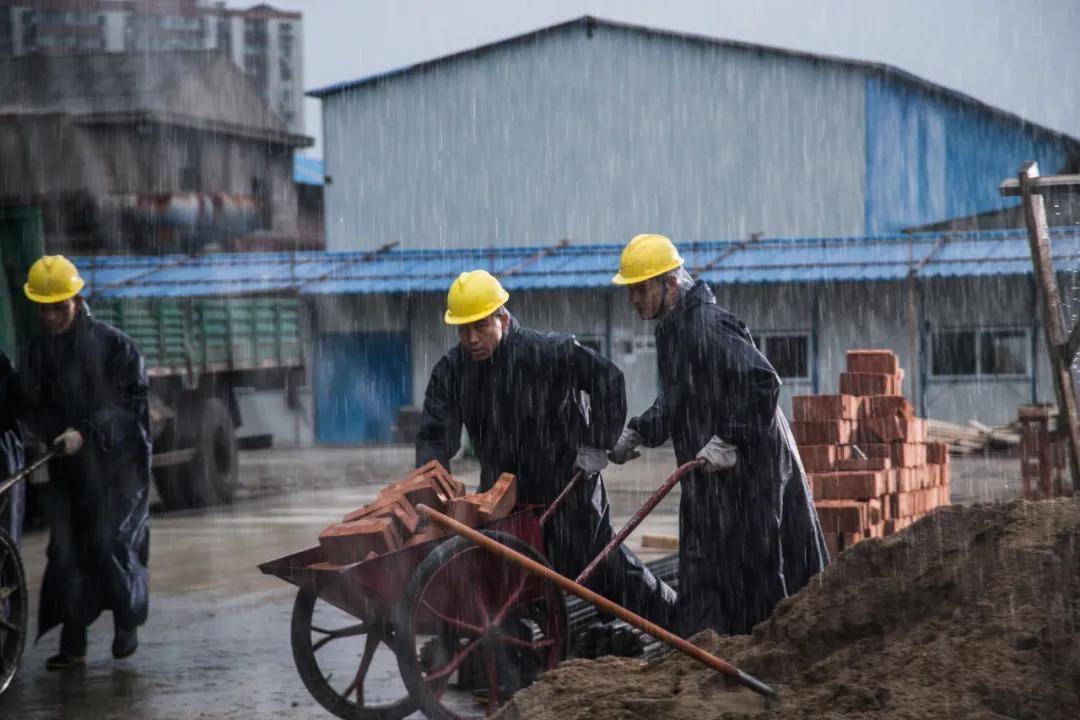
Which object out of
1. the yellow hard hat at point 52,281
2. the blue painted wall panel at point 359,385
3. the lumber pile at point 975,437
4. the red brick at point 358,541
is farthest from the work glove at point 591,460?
the blue painted wall panel at point 359,385

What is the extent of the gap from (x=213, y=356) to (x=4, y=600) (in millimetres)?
8739

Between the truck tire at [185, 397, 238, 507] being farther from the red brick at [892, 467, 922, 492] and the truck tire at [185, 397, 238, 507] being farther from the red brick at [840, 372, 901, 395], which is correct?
the red brick at [892, 467, 922, 492]

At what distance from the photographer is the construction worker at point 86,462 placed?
289 inches

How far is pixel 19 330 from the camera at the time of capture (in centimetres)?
1188

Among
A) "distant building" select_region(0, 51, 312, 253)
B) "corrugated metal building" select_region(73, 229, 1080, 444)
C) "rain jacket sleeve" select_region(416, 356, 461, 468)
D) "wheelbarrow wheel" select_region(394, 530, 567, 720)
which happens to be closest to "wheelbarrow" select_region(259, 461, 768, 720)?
"wheelbarrow wheel" select_region(394, 530, 567, 720)

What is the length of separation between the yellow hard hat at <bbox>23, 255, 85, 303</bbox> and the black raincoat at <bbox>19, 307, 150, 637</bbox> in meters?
0.19

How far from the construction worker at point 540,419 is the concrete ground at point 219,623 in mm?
1288

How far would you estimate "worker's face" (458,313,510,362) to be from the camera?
580cm

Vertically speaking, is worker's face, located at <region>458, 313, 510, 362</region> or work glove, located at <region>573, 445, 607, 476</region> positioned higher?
worker's face, located at <region>458, 313, 510, 362</region>

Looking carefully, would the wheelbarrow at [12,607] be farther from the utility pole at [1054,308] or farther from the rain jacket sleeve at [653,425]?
the utility pole at [1054,308]

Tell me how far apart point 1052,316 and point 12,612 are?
5368mm

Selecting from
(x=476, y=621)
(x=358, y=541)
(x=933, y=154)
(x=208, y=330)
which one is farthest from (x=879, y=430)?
(x=933, y=154)

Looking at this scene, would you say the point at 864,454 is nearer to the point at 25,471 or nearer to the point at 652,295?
the point at 652,295

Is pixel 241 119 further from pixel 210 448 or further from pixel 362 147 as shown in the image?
pixel 210 448
